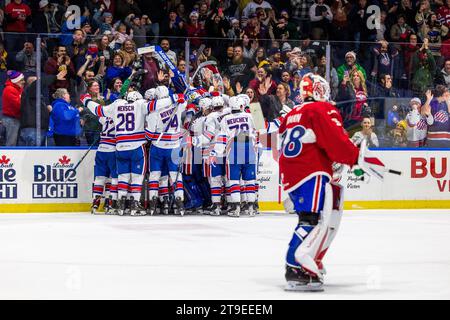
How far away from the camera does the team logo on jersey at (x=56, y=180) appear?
1485 centimetres

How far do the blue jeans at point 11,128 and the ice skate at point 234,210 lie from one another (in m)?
3.06

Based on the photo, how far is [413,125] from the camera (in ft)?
52.6

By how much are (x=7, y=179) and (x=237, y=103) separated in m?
3.31

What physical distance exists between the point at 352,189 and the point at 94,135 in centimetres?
382

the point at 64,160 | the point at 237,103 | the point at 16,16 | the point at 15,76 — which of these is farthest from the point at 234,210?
the point at 16,16

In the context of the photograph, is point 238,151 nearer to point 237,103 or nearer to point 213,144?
point 213,144

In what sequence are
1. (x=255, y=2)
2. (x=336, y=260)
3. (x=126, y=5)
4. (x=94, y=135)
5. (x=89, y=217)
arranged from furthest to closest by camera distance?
(x=255, y=2) < (x=126, y=5) < (x=94, y=135) < (x=89, y=217) < (x=336, y=260)

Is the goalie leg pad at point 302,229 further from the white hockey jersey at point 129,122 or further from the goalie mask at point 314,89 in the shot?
the white hockey jersey at point 129,122

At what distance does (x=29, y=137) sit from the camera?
1473cm

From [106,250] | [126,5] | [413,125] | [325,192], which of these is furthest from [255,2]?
[325,192]

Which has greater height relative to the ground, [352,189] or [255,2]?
[255,2]

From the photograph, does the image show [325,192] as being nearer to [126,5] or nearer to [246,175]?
[246,175]

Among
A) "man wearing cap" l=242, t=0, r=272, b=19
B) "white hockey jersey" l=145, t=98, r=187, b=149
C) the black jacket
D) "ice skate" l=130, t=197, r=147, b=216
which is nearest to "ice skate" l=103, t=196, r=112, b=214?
"ice skate" l=130, t=197, r=147, b=216

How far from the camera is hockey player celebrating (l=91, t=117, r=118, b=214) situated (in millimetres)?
14688
